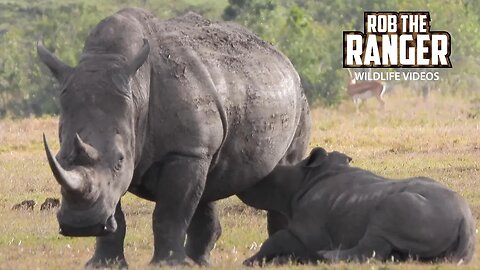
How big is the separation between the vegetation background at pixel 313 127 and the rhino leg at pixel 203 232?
17 cm

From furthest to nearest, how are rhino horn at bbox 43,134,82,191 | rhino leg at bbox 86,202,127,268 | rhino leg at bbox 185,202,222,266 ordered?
1. rhino leg at bbox 185,202,222,266
2. rhino leg at bbox 86,202,127,268
3. rhino horn at bbox 43,134,82,191

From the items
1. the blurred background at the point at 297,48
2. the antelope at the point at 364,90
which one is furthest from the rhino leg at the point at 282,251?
the antelope at the point at 364,90

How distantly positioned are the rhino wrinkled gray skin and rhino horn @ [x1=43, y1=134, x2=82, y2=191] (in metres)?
1.98

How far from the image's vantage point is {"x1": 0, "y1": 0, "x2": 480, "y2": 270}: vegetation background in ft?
43.3

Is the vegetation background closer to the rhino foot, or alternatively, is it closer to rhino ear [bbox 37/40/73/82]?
the rhino foot

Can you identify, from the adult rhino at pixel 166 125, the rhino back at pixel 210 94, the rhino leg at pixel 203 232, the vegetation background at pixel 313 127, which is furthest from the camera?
the vegetation background at pixel 313 127

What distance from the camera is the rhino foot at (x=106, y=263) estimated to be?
10656mm

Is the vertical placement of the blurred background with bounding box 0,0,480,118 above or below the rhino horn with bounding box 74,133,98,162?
below

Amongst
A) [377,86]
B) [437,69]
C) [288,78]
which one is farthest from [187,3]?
[288,78]

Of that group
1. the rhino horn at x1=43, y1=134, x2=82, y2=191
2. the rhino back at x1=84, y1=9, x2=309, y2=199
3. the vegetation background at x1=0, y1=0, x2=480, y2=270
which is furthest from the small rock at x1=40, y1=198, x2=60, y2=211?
the rhino horn at x1=43, y1=134, x2=82, y2=191

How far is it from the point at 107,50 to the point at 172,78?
1.85 ft

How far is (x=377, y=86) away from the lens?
45406 millimetres

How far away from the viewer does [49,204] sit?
53.9ft

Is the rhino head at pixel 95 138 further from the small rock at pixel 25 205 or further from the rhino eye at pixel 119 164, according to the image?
the small rock at pixel 25 205
